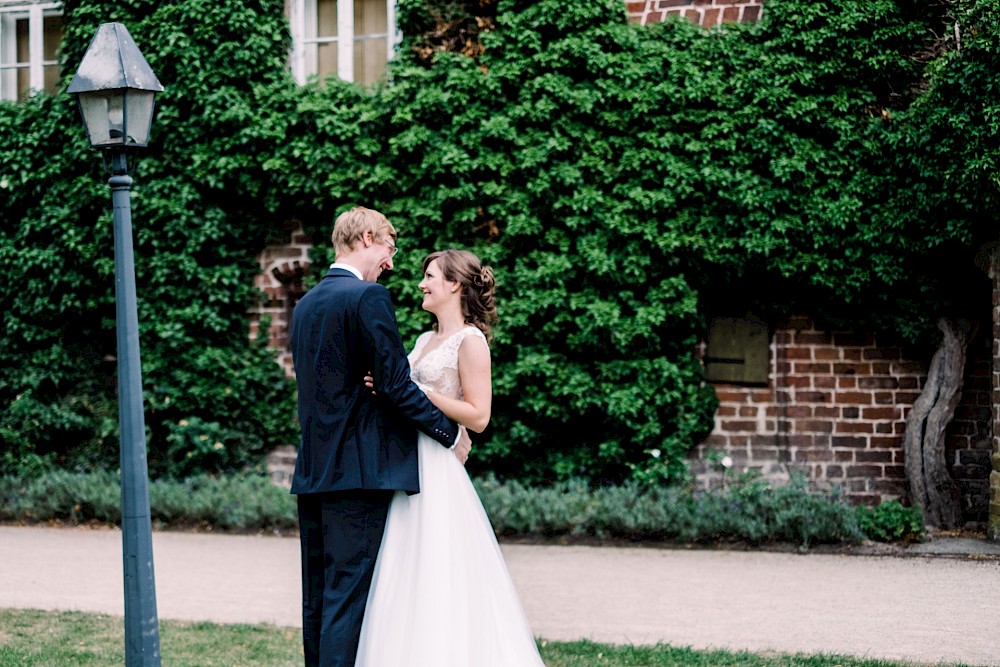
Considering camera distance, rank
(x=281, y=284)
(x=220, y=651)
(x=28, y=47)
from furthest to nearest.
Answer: (x=28, y=47) < (x=281, y=284) < (x=220, y=651)

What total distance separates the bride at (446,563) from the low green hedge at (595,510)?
3998 millimetres

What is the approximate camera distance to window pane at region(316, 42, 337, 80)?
10.0 metres

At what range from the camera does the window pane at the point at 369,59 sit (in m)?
9.91

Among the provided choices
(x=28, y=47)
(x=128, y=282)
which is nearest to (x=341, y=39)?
(x=28, y=47)

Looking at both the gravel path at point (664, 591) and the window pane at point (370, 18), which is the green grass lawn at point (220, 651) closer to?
the gravel path at point (664, 591)

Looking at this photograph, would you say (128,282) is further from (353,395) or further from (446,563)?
(446,563)

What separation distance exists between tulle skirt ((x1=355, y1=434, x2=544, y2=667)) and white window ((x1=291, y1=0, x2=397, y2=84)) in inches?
259

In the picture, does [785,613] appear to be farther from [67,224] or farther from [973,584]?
[67,224]

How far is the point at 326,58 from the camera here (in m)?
10.1

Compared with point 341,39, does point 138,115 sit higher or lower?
lower

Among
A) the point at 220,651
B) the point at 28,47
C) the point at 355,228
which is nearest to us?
the point at 355,228

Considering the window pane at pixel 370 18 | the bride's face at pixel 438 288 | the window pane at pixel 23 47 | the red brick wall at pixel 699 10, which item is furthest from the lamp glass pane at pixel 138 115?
the window pane at pixel 23 47

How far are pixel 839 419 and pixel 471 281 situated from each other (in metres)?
5.74

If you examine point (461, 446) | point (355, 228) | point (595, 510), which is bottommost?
point (595, 510)
